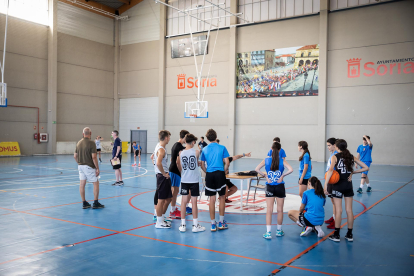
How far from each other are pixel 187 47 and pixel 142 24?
21.1 feet

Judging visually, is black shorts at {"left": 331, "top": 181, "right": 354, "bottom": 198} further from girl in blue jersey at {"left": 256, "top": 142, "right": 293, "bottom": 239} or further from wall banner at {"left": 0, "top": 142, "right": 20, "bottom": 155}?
wall banner at {"left": 0, "top": 142, "right": 20, "bottom": 155}

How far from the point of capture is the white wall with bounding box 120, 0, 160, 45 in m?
33.9

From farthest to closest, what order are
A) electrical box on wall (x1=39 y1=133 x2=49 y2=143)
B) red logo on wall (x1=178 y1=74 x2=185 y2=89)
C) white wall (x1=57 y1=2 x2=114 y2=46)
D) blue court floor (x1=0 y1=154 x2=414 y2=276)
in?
red logo on wall (x1=178 y1=74 x2=185 y2=89) < white wall (x1=57 y1=2 x2=114 y2=46) < electrical box on wall (x1=39 y1=133 x2=49 y2=143) < blue court floor (x1=0 y1=154 x2=414 y2=276)

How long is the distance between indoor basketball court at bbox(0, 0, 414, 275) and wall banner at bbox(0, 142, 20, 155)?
0.08 metres

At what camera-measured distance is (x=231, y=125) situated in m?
29.6

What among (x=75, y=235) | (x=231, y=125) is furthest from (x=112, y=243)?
(x=231, y=125)

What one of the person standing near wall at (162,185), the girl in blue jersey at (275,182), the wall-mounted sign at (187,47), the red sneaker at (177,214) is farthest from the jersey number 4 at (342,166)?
the wall-mounted sign at (187,47)

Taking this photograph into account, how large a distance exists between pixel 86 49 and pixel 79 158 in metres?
27.6

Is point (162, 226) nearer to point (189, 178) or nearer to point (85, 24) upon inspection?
point (189, 178)

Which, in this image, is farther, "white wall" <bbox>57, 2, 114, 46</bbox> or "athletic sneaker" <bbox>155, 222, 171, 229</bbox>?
"white wall" <bbox>57, 2, 114, 46</bbox>

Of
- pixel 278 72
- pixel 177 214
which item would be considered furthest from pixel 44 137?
pixel 177 214

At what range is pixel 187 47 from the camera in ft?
104

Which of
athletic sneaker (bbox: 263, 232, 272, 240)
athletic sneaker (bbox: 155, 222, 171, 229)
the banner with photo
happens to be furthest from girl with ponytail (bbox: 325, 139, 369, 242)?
the banner with photo

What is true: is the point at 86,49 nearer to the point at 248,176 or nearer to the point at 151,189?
the point at 151,189
